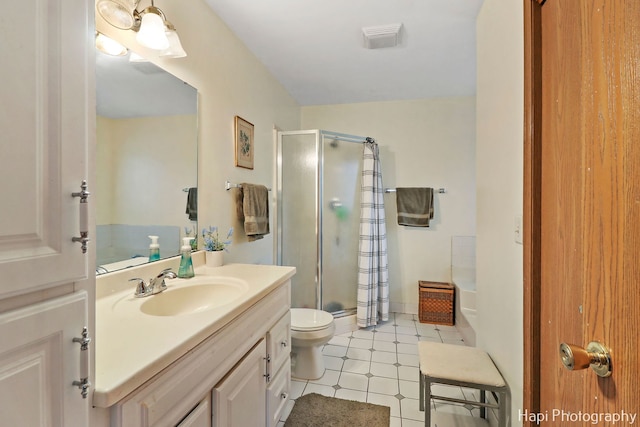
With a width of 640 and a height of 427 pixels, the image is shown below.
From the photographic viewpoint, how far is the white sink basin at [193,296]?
1.15 meters

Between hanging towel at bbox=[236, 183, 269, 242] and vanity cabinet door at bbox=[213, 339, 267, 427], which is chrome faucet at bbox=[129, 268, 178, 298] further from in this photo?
hanging towel at bbox=[236, 183, 269, 242]

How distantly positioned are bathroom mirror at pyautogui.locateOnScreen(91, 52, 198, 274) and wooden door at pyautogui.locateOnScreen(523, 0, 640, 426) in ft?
4.96

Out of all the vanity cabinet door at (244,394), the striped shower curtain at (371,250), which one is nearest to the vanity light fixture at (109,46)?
the vanity cabinet door at (244,394)

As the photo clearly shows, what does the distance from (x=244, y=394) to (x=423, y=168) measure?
2.83 meters

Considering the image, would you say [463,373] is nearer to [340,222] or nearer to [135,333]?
[135,333]

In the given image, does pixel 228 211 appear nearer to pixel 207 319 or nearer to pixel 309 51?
pixel 207 319

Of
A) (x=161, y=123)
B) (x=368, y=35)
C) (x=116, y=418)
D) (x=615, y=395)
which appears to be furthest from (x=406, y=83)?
(x=116, y=418)

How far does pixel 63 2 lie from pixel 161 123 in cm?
99

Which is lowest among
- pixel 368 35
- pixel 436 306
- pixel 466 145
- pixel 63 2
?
pixel 436 306

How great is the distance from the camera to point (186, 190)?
153 centimetres

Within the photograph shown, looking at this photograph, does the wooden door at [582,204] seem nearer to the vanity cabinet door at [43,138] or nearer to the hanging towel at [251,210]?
the vanity cabinet door at [43,138]

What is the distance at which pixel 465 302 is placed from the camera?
2631 mm

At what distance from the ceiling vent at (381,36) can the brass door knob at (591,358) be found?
198cm

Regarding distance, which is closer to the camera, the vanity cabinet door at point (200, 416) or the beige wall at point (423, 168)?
the vanity cabinet door at point (200, 416)
